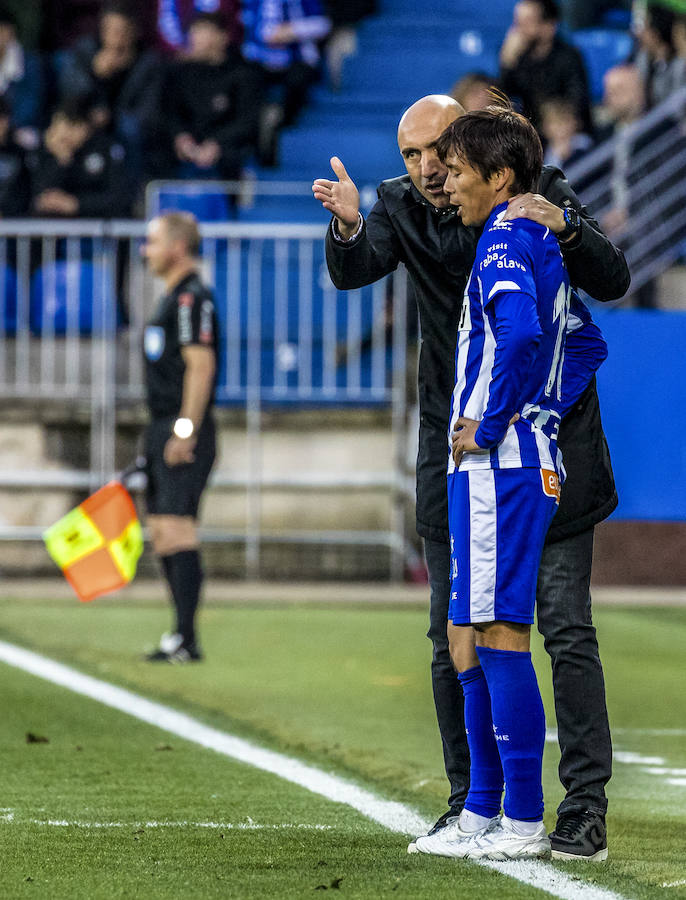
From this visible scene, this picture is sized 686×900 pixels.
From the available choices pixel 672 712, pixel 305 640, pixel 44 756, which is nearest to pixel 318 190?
pixel 44 756

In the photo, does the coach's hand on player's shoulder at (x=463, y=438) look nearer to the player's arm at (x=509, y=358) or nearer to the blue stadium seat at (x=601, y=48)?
the player's arm at (x=509, y=358)

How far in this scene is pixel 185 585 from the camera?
8.95 m

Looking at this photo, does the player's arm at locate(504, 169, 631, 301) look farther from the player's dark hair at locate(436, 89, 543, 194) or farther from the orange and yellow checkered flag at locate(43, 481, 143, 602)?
the orange and yellow checkered flag at locate(43, 481, 143, 602)

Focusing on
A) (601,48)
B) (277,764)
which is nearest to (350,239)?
(277,764)

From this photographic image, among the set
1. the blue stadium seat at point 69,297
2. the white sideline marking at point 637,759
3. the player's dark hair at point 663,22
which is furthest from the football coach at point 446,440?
the player's dark hair at point 663,22

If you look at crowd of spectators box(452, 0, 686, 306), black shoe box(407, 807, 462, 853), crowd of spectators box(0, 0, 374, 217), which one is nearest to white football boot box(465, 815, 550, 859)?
black shoe box(407, 807, 462, 853)

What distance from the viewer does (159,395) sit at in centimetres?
904

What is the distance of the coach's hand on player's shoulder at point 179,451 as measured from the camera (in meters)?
8.81

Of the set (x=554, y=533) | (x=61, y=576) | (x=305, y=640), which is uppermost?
(x=554, y=533)

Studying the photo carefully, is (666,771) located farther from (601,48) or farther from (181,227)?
(601,48)

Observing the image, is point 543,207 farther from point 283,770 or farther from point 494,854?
point 283,770

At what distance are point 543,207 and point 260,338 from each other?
9.54 meters

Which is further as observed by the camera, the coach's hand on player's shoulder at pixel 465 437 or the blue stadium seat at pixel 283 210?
the blue stadium seat at pixel 283 210

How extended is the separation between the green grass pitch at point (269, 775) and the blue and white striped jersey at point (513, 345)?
1017 millimetres
